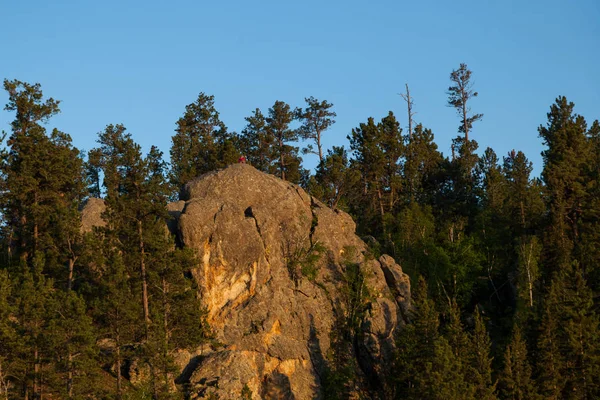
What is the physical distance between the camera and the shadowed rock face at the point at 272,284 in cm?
5322

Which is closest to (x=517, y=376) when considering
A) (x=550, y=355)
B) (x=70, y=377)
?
(x=550, y=355)

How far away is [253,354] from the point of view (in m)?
53.4

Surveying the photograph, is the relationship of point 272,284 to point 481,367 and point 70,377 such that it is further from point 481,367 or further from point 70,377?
point 70,377

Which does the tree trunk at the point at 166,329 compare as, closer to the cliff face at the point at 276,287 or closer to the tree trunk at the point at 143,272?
the tree trunk at the point at 143,272

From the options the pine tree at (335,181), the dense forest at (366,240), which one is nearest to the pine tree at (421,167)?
the dense forest at (366,240)

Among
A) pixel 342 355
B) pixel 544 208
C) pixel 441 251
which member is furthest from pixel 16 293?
pixel 544 208

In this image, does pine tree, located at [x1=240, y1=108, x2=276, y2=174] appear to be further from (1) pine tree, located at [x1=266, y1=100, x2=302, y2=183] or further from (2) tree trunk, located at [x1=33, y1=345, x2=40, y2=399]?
(2) tree trunk, located at [x1=33, y1=345, x2=40, y2=399]

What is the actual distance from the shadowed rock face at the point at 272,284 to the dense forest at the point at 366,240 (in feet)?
6.16

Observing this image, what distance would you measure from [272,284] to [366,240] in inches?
610

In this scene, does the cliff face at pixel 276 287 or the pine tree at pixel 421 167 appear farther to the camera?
the pine tree at pixel 421 167

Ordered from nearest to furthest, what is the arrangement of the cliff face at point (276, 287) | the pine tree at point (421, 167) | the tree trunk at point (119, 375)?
the tree trunk at point (119, 375) → the cliff face at point (276, 287) → the pine tree at point (421, 167)

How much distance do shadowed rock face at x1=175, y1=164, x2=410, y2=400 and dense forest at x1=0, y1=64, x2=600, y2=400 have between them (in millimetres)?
1876

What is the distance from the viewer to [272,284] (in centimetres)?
5741

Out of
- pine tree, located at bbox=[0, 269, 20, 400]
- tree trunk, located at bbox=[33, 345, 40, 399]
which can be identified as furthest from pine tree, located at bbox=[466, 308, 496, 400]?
pine tree, located at bbox=[0, 269, 20, 400]
